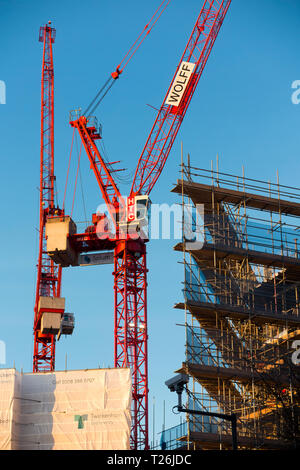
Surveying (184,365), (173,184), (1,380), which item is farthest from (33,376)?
(173,184)

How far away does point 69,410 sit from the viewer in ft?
194

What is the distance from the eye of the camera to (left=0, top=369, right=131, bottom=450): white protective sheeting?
58.3 metres

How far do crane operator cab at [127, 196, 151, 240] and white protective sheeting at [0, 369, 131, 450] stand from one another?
104ft

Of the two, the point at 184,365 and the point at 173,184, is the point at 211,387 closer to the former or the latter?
the point at 184,365

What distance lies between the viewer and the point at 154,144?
90.9 m

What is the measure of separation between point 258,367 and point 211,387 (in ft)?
12.2

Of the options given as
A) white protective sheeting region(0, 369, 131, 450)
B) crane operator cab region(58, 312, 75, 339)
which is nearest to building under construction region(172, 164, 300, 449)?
white protective sheeting region(0, 369, 131, 450)

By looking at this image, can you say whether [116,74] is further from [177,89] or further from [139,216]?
[139,216]

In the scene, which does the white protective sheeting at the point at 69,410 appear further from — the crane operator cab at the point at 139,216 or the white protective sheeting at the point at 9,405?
the crane operator cab at the point at 139,216

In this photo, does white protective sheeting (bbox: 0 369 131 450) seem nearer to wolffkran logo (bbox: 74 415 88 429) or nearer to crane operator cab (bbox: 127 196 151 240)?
→ wolffkran logo (bbox: 74 415 88 429)

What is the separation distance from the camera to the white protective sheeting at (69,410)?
5828 centimetres

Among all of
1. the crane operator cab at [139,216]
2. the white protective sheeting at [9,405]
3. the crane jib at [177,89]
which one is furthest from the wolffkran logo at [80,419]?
the crane jib at [177,89]

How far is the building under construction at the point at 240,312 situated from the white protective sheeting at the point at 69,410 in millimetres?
4962

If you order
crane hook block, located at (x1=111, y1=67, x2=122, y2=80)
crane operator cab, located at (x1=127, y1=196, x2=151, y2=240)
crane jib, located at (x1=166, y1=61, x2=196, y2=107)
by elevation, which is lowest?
A: crane operator cab, located at (x1=127, y1=196, x2=151, y2=240)
